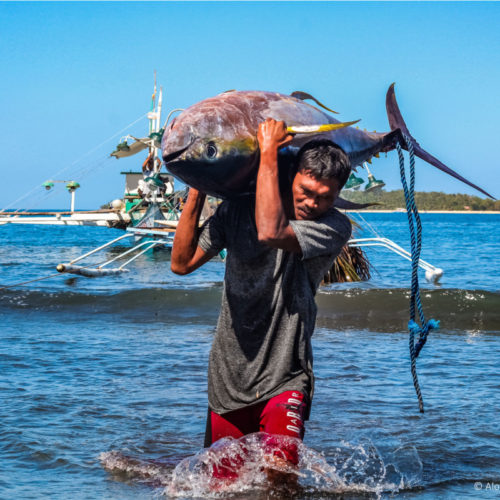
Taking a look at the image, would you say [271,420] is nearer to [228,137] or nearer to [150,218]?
[228,137]

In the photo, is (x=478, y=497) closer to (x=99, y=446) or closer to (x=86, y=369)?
(x=99, y=446)

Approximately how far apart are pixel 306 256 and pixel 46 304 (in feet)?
33.4

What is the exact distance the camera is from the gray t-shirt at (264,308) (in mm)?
3021

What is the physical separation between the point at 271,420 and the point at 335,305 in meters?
8.88

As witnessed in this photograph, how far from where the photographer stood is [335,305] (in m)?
11.8

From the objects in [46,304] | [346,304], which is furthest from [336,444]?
[46,304]

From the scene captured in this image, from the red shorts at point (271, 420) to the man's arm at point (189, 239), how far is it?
0.67m

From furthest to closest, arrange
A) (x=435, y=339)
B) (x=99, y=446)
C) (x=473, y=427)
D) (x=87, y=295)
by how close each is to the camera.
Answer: (x=87, y=295) < (x=435, y=339) < (x=473, y=427) < (x=99, y=446)

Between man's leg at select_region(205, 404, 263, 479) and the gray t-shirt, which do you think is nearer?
the gray t-shirt

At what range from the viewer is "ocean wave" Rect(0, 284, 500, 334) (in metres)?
10.9

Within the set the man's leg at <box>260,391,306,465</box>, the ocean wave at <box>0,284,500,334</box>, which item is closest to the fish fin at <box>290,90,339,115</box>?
the man's leg at <box>260,391,306,465</box>

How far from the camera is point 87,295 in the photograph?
42.2 feet

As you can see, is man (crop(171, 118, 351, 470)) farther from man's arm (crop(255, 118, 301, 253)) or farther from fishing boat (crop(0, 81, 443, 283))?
fishing boat (crop(0, 81, 443, 283))

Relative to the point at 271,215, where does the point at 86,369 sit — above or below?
below
